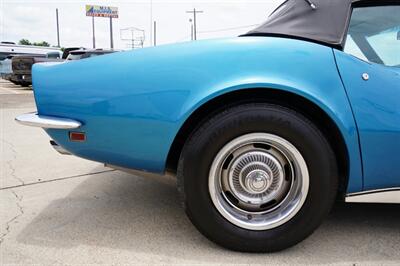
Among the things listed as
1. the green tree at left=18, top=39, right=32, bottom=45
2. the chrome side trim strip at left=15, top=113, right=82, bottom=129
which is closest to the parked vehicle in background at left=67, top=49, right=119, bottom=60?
the chrome side trim strip at left=15, top=113, right=82, bottom=129

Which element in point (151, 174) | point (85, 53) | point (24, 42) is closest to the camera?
point (151, 174)

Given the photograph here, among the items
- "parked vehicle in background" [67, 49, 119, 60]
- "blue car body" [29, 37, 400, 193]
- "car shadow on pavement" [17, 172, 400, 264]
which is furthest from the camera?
"parked vehicle in background" [67, 49, 119, 60]

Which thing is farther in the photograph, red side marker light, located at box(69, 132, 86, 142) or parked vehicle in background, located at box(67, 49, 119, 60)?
parked vehicle in background, located at box(67, 49, 119, 60)

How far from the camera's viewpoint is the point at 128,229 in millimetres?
2213

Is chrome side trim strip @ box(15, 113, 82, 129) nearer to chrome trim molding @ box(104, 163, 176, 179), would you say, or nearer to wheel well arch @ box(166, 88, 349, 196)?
chrome trim molding @ box(104, 163, 176, 179)

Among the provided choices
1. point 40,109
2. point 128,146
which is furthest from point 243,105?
point 40,109

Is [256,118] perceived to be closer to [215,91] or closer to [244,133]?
[244,133]

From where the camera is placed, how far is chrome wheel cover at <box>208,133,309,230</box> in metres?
1.88

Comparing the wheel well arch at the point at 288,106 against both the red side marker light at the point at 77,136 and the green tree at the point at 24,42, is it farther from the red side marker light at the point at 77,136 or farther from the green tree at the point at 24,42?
the green tree at the point at 24,42

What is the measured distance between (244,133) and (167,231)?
81 centimetres

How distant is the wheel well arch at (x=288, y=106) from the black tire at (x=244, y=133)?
57 mm

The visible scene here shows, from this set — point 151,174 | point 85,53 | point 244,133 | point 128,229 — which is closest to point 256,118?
point 244,133

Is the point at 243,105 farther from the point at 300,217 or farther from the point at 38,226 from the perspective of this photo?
the point at 38,226

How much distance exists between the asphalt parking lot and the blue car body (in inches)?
15.6
